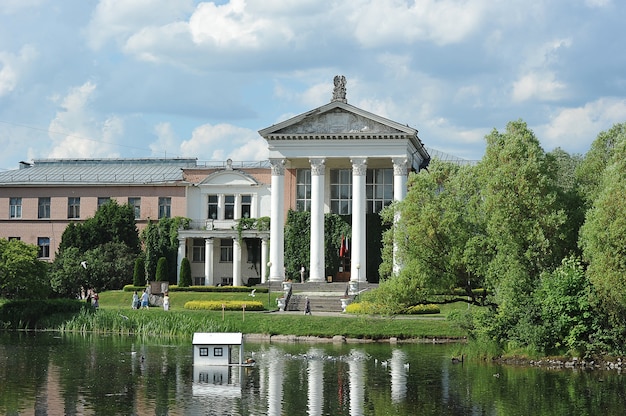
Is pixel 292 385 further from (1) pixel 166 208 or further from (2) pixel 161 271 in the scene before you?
(1) pixel 166 208

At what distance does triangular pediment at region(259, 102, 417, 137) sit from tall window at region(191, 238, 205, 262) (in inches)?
535

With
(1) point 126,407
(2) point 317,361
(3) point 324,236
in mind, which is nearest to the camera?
(1) point 126,407

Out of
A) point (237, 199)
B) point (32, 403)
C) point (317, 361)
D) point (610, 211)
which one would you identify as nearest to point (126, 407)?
point (32, 403)

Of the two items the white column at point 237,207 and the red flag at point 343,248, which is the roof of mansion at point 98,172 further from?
the red flag at point 343,248

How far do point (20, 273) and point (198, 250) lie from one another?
22.9m

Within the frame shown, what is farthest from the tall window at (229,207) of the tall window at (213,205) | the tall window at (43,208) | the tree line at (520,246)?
the tree line at (520,246)

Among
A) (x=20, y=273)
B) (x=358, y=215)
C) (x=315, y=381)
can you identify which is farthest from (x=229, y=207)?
(x=315, y=381)

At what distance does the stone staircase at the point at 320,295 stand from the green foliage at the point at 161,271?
10532 millimetres

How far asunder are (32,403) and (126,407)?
2.70 m

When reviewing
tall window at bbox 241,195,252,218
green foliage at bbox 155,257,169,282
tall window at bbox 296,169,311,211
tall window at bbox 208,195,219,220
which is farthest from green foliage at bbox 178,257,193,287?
tall window at bbox 296,169,311,211

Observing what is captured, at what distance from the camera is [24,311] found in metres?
53.5

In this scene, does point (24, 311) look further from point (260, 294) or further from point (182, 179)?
point (182, 179)

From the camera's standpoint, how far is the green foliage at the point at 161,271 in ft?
237

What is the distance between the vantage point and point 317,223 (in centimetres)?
6938
